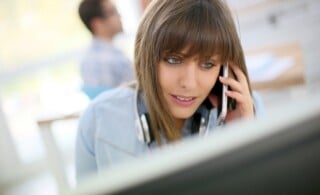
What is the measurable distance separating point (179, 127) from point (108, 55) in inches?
10.0

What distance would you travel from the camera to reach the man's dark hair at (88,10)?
0.68 metres

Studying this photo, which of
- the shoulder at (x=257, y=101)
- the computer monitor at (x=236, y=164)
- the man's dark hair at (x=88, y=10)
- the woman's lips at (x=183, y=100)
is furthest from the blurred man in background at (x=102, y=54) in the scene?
the computer monitor at (x=236, y=164)

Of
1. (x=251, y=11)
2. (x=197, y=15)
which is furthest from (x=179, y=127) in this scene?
(x=251, y=11)

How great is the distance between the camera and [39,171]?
27.3 inches

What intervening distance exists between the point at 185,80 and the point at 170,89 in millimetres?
29

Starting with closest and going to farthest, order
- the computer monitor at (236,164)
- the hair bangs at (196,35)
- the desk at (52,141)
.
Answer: the computer monitor at (236,164) → the hair bangs at (196,35) → the desk at (52,141)

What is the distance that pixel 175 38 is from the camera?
56 cm

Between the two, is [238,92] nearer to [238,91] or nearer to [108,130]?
[238,91]

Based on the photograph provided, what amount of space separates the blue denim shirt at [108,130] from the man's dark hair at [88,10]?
0.15 m

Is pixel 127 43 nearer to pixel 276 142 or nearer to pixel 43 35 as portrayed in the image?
pixel 43 35

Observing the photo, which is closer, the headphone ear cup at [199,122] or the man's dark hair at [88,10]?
the headphone ear cup at [199,122]

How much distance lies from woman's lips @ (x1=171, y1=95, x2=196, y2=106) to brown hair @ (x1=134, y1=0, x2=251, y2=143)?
2cm

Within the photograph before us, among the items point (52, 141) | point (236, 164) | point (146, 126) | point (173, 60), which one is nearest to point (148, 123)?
→ point (146, 126)

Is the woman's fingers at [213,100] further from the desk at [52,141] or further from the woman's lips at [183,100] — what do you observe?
the desk at [52,141]
